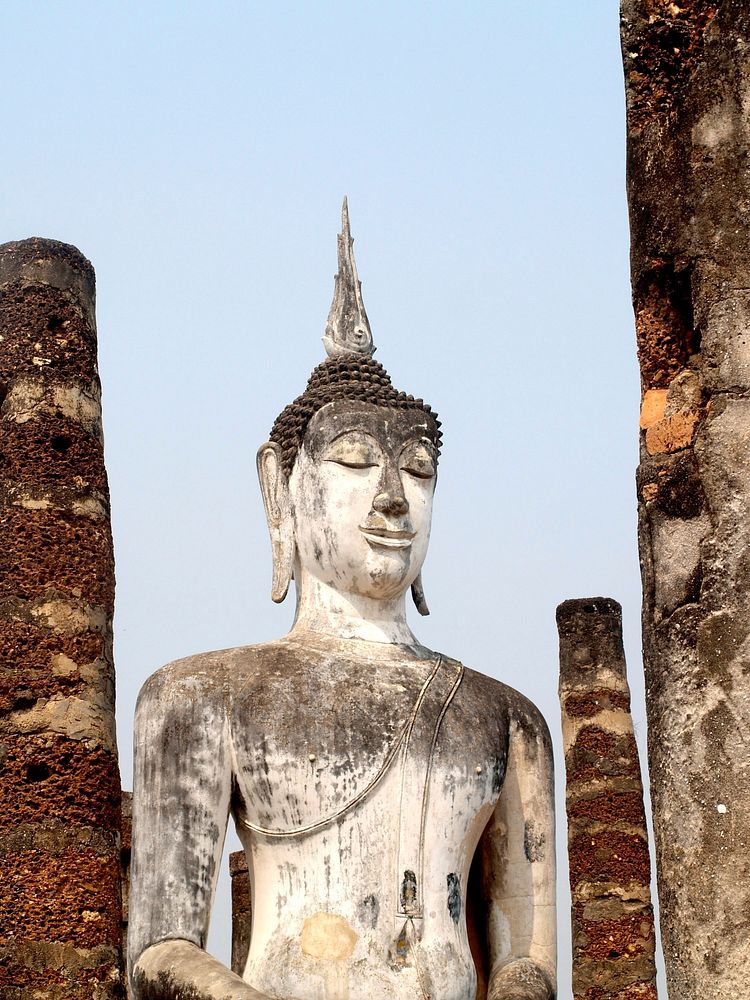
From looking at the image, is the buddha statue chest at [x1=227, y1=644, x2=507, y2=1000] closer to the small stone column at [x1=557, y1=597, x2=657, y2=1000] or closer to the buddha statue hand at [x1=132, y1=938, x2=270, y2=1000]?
the buddha statue hand at [x1=132, y1=938, x2=270, y2=1000]

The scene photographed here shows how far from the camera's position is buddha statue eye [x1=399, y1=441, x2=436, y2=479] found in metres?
6.60

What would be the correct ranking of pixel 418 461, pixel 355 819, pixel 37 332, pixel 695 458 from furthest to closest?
pixel 37 332 → pixel 418 461 → pixel 355 819 → pixel 695 458

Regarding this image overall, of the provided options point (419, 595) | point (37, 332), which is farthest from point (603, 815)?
point (419, 595)

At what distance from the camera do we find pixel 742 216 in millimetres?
4910

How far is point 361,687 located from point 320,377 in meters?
1.21

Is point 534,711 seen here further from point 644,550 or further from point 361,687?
point 644,550

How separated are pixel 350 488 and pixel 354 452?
0.13 m

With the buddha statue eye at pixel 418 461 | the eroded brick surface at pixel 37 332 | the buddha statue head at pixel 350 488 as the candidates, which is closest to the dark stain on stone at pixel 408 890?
the buddha statue head at pixel 350 488

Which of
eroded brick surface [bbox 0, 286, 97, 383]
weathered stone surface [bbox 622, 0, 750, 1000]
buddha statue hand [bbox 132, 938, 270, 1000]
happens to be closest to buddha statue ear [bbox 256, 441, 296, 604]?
buddha statue hand [bbox 132, 938, 270, 1000]

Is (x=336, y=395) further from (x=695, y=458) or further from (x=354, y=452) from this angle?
(x=695, y=458)

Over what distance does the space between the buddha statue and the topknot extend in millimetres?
11

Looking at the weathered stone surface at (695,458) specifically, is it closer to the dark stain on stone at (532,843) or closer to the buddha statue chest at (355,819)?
the buddha statue chest at (355,819)

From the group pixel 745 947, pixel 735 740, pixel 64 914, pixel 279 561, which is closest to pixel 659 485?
pixel 735 740

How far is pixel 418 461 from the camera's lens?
661cm
